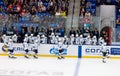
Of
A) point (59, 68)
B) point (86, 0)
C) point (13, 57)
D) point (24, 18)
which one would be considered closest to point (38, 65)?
point (59, 68)

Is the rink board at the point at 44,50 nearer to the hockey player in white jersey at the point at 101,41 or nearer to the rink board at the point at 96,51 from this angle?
the rink board at the point at 96,51

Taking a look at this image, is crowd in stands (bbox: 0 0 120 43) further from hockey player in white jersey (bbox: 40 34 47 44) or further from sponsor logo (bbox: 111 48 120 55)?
sponsor logo (bbox: 111 48 120 55)

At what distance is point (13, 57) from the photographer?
57.4 ft

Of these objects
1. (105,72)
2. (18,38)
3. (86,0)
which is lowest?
(105,72)

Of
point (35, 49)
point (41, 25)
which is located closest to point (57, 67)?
point (35, 49)

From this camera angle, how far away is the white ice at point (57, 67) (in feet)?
46.5

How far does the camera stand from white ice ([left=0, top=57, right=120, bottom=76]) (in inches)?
559

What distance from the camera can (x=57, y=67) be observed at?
15.4 meters

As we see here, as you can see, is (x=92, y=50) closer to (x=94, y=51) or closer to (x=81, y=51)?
(x=94, y=51)

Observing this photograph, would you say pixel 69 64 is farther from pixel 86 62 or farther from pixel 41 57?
pixel 41 57

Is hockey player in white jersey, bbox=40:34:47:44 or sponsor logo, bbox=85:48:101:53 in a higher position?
hockey player in white jersey, bbox=40:34:47:44

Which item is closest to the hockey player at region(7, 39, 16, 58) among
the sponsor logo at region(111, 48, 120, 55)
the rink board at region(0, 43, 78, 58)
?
the rink board at region(0, 43, 78, 58)

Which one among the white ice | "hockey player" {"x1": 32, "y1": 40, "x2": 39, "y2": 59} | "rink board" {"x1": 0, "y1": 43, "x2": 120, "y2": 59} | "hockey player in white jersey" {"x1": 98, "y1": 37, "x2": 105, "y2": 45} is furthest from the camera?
"rink board" {"x1": 0, "y1": 43, "x2": 120, "y2": 59}

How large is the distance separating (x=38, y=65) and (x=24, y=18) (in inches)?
141
